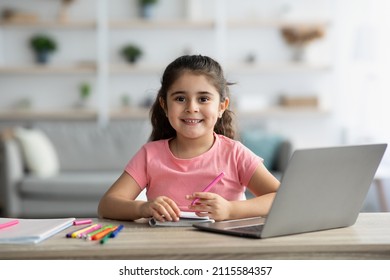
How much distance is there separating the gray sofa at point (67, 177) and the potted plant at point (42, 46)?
3.35ft

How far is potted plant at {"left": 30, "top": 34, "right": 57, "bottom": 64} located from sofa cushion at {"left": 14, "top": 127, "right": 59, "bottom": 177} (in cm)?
124

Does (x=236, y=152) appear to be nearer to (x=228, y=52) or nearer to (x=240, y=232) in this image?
(x=240, y=232)

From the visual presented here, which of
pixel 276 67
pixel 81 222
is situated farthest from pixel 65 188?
pixel 81 222

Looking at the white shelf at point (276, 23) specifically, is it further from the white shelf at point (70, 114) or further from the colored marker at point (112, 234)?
the colored marker at point (112, 234)

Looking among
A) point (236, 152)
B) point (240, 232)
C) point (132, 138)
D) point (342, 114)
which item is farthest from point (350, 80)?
point (240, 232)

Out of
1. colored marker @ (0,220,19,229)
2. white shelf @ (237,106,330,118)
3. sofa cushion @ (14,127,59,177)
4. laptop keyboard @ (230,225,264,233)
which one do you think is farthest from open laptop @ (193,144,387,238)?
white shelf @ (237,106,330,118)

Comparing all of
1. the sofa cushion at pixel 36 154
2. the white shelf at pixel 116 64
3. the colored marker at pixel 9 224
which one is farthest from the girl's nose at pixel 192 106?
the white shelf at pixel 116 64

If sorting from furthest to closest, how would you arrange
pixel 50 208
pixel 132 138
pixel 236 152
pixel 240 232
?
pixel 132 138 < pixel 50 208 < pixel 236 152 < pixel 240 232

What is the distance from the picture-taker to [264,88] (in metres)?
6.66

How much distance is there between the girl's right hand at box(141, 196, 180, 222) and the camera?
1.43 meters

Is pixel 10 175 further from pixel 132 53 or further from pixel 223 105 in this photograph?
pixel 223 105

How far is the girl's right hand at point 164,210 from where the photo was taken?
143 centimetres

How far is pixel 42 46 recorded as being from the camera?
6367 mm

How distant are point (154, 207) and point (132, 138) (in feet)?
14.1
